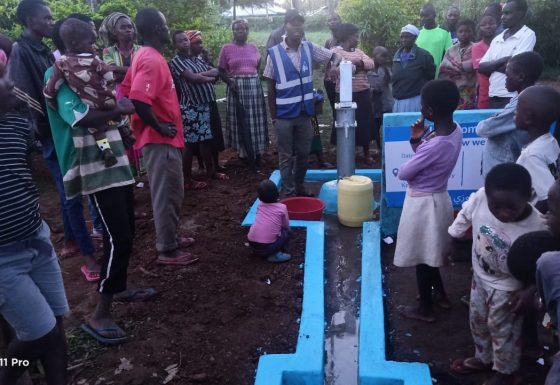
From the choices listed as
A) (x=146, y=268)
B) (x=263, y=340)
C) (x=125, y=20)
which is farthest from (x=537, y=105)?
(x=125, y=20)

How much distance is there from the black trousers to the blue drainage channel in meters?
1.13

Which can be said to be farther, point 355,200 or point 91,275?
point 355,200

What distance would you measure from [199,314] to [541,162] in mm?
2518

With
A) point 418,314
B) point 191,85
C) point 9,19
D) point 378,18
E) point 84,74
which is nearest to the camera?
point 84,74

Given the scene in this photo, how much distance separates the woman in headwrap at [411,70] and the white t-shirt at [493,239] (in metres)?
3.69

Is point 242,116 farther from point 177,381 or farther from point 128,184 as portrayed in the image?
point 177,381

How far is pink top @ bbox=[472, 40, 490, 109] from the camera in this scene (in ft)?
18.5

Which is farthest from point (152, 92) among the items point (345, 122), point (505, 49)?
point (505, 49)

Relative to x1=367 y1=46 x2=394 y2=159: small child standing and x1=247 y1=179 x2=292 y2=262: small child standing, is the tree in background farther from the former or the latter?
x1=247 y1=179 x2=292 y2=262: small child standing

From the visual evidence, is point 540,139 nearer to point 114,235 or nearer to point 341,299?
point 341,299

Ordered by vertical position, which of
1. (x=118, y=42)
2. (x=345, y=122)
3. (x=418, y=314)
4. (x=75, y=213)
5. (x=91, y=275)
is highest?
(x=118, y=42)

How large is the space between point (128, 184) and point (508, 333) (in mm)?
2482

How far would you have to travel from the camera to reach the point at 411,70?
6.14 metres

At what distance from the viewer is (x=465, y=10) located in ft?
46.1
